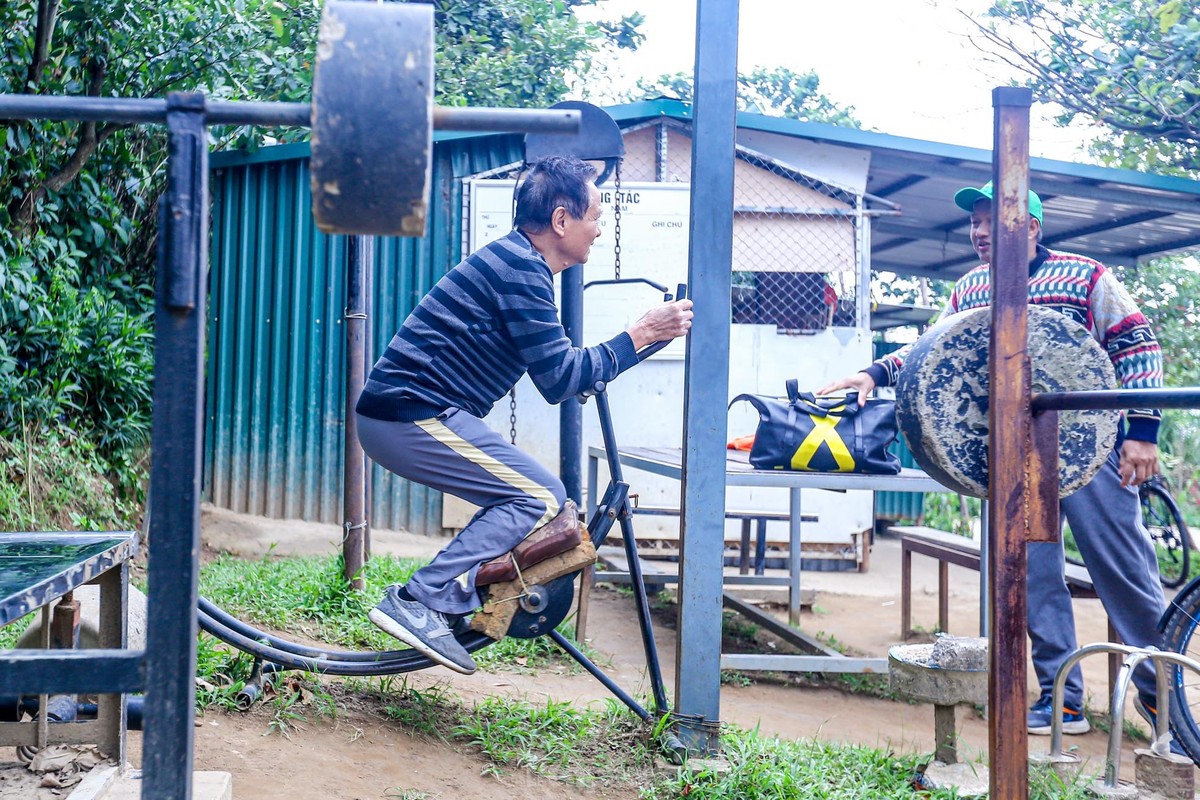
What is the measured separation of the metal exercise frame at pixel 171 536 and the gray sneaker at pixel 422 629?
1466 millimetres

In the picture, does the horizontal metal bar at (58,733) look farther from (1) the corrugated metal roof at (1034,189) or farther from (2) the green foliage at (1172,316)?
(2) the green foliage at (1172,316)

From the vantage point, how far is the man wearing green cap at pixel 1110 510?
352cm

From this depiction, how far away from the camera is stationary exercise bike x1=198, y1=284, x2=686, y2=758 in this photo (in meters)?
2.81

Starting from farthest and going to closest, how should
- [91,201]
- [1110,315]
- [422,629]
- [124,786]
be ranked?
[91,201]
[1110,315]
[422,629]
[124,786]

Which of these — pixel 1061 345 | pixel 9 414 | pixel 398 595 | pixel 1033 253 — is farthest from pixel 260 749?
pixel 9 414

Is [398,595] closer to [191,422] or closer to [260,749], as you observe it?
[260,749]

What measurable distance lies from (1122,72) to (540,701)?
24.7ft

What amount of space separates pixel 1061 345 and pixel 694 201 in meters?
1.26

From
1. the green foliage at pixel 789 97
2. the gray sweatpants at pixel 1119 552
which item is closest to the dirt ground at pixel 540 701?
the gray sweatpants at pixel 1119 552

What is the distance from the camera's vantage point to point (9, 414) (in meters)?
5.81

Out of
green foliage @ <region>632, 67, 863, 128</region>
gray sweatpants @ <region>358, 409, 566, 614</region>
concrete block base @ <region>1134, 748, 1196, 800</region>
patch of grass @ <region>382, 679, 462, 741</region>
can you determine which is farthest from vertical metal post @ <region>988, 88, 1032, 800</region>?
green foliage @ <region>632, 67, 863, 128</region>

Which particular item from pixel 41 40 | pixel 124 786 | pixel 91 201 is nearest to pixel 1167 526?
pixel 124 786

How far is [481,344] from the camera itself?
2.86 meters

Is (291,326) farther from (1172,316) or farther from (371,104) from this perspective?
(1172,316)
